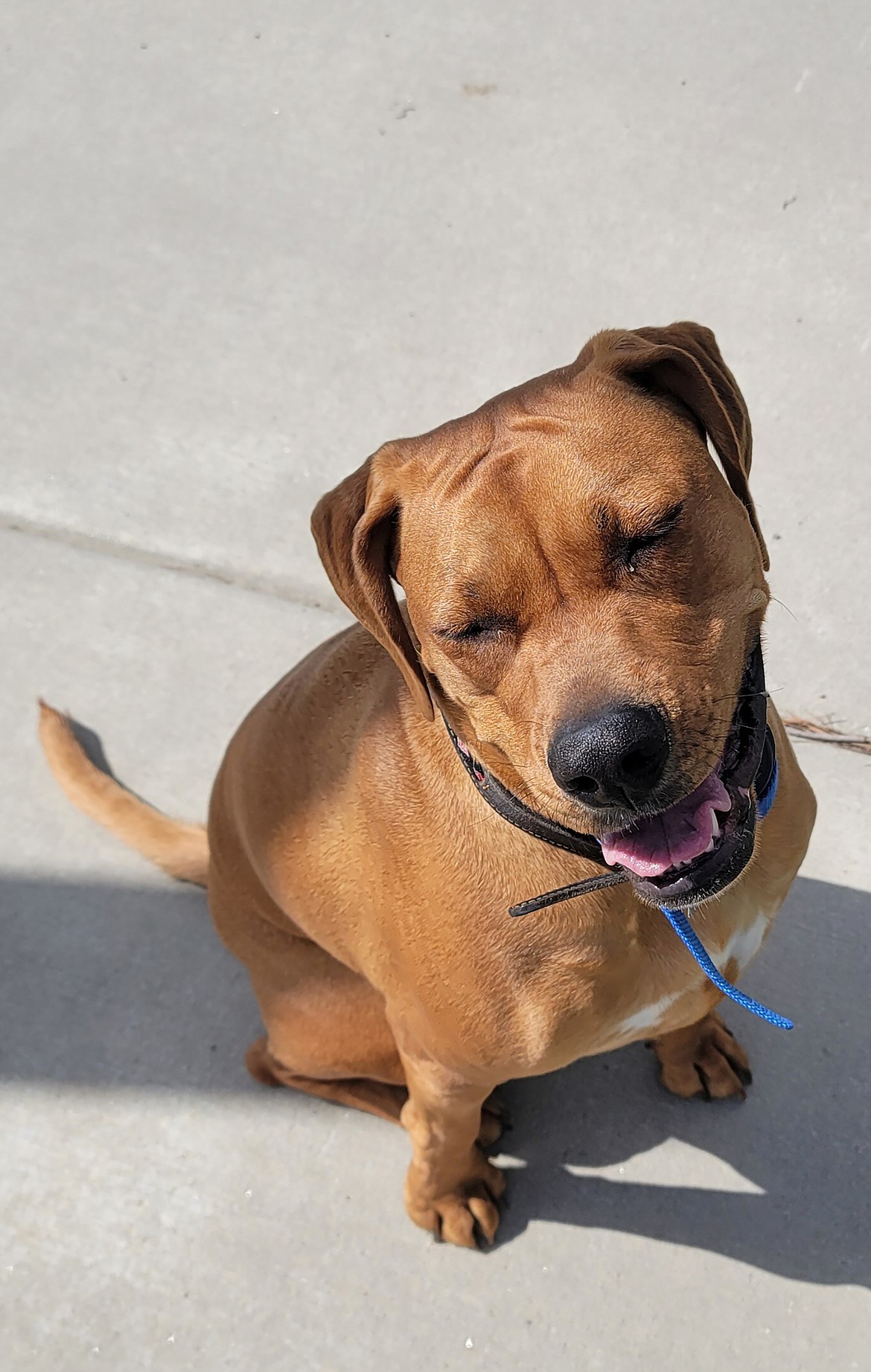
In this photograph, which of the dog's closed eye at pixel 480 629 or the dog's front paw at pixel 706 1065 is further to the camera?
the dog's front paw at pixel 706 1065

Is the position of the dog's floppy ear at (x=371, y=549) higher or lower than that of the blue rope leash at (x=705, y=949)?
higher

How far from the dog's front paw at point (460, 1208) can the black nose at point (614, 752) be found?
1341 mm

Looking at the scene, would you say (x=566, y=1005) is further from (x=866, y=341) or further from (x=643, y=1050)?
(x=866, y=341)

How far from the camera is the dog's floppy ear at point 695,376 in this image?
181cm

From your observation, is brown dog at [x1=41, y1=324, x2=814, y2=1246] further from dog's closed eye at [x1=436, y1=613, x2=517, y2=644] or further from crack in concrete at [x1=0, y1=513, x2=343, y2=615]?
crack in concrete at [x1=0, y1=513, x2=343, y2=615]

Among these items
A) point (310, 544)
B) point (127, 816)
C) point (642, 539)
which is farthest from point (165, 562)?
point (642, 539)

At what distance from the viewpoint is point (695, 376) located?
1815 millimetres

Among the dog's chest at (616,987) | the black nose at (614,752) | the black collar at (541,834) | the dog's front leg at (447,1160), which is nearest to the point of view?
the black nose at (614,752)

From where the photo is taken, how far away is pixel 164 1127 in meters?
2.88

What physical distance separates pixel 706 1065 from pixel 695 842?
3.73 feet

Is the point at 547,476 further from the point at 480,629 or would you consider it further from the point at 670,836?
the point at 670,836

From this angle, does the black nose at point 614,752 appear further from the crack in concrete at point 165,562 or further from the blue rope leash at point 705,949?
the crack in concrete at point 165,562

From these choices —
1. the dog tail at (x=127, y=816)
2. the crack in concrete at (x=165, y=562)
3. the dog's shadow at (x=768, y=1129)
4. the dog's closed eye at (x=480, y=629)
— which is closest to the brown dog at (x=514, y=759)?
the dog's closed eye at (x=480, y=629)

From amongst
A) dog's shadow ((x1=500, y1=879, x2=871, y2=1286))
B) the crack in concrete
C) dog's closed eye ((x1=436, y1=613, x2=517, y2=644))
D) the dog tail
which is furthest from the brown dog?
the crack in concrete
